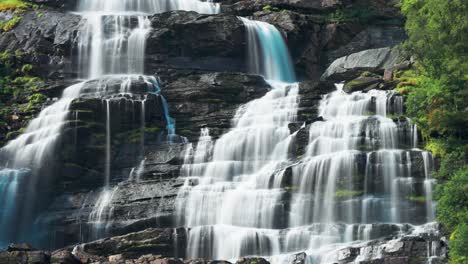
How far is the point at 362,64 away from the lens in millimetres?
48375

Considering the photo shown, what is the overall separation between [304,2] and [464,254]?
34.7 meters

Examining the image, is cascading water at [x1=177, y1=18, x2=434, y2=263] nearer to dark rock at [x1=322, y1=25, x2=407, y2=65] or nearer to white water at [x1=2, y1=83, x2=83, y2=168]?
white water at [x1=2, y1=83, x2=83, y2=168]

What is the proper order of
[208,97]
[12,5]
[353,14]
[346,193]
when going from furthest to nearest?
[12,5] < [353,14] < [208,97] < [346,193]

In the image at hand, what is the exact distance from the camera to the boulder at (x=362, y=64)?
155 ft

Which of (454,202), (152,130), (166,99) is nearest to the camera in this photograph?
(454,202)

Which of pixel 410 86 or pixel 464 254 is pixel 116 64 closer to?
pixel 410 86

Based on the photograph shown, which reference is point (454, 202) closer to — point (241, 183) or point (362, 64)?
point (241, 183)

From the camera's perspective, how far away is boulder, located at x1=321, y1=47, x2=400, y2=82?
4738cm

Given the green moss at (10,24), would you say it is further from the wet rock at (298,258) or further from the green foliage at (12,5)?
the wet rock at (298,258)

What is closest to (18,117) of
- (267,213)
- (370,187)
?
(267,213)

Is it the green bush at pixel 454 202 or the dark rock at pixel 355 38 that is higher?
the dark rock at pixel 355 38

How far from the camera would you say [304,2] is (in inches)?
2336

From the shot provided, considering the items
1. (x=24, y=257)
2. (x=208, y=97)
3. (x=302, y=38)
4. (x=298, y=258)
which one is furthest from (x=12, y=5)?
(x=298, y=258)

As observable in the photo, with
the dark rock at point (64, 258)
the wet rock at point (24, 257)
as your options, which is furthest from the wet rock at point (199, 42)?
the wet rock at point (24, 257)
